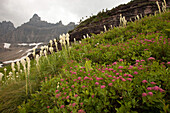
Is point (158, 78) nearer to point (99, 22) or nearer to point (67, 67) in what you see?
point (67, 67)

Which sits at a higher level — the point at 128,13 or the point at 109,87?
the point at 128,13

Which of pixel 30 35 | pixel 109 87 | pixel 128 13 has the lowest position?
pixel 109 87

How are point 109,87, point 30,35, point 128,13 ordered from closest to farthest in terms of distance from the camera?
point 109,87
point 128,13
point 30,35

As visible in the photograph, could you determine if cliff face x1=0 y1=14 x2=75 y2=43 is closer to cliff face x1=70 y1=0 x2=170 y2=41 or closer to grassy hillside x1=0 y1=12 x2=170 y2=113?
cliff face x1=70 y1=0 x2=170 y2=41

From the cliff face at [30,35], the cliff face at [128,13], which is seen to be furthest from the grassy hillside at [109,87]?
the cliff face at [30,35]

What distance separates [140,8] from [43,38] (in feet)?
568

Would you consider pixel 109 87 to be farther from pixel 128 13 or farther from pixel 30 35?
pixel 30 35

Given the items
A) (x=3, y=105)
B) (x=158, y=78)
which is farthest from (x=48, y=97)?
(x=158, y=78)

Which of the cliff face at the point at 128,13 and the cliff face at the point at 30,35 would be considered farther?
the cliff face at the point at 30,35

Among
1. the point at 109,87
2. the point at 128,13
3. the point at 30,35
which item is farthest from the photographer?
the point at 30,35

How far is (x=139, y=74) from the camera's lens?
1848 mm

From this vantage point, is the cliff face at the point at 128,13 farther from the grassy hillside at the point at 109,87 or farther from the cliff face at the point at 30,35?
the cliff face at the point at 30,35

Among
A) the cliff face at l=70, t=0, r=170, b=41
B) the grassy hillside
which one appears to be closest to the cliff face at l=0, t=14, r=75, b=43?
the cliff face at l=70, t=0, r=170, b=41

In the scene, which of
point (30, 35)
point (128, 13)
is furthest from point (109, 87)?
point (30, 35)
